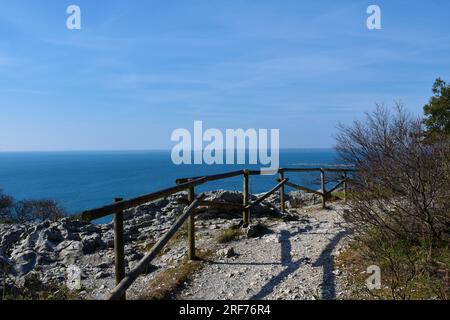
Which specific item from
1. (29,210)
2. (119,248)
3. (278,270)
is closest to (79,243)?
(278,270)

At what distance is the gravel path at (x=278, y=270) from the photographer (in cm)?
539

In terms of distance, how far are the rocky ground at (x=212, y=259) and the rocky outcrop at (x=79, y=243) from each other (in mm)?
18

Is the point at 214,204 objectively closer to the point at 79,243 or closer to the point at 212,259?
the point at 212,259

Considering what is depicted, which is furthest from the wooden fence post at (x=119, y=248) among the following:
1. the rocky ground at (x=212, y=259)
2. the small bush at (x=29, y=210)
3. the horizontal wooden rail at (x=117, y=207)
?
the small bush at (x=29, y=210)

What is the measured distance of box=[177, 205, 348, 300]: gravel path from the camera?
5.39 meters

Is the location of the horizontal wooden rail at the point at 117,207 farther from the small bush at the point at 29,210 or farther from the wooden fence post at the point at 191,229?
the small bush at the point at 29,210

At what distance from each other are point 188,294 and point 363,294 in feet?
7.21

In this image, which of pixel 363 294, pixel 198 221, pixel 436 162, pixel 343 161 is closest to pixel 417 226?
pixel 436 162

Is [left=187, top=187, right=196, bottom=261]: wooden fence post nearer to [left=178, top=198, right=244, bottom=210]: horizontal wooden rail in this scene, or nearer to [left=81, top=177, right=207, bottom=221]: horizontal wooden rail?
[left=178, top=198, right=244, bottom=210]: horizontal wooden rail

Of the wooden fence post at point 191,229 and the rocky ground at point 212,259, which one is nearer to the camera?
the rocky ground at point 212,259
